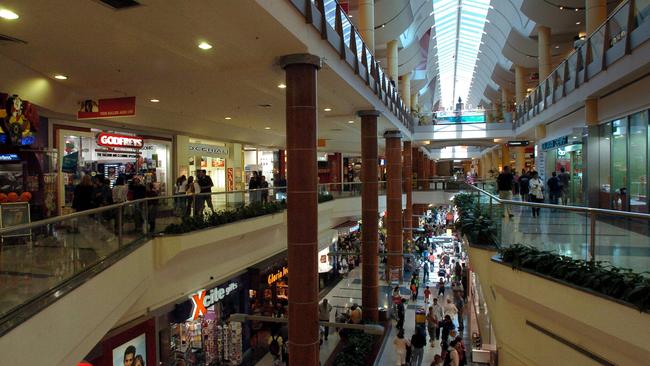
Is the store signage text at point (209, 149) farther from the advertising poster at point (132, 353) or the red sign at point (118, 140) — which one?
the advertising poster at point (132, 353)

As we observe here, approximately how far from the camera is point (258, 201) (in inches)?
505

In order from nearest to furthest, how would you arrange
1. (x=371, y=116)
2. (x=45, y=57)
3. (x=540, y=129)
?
(x=45, y=57)
(x=371, y=116)
(x=540, y=129)

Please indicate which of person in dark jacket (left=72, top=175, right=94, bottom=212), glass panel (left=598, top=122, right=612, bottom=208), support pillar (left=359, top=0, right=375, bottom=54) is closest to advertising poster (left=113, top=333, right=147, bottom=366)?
person in dark jacket (left=72, top=175, right=94, bottom=212)

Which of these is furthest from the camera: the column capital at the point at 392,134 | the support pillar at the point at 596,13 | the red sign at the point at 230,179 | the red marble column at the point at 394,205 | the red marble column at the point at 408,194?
the red marble column at the point at 408,194

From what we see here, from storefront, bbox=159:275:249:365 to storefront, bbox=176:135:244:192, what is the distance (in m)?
6.40

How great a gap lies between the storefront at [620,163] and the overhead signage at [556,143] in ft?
13.0

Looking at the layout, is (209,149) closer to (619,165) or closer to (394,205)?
(394,205)

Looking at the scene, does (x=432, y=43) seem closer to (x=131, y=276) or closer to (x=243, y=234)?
(x=243, y=234)

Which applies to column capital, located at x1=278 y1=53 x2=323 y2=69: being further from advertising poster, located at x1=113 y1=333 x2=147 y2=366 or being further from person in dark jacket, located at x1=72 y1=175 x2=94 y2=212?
advertising poster, located at x1=113 y1=333 x2=147 y2=366

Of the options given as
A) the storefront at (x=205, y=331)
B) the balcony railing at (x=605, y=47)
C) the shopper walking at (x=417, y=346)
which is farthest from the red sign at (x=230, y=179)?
the balcony railing at (x=605, y=47)

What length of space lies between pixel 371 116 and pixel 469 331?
9.98 meters

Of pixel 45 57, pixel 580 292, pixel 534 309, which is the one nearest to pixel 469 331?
pixel 534 309

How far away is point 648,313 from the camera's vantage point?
4.31m

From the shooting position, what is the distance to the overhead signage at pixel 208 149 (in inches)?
766
